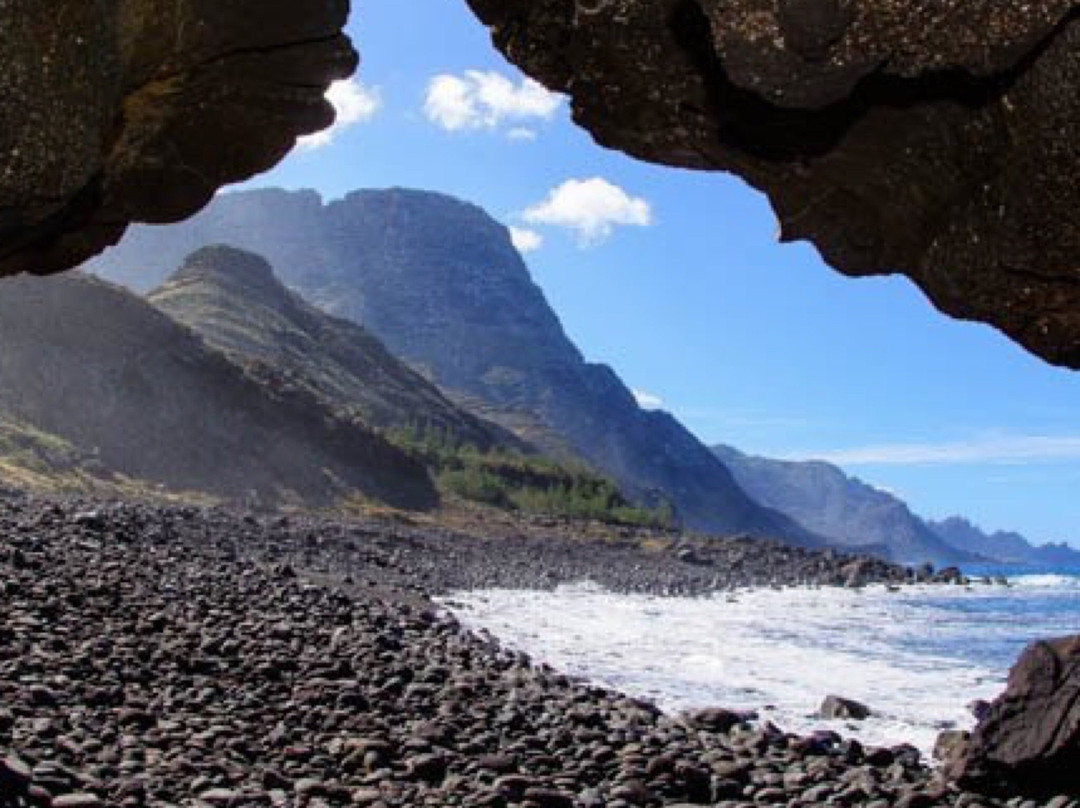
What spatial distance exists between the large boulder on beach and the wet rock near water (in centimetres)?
38

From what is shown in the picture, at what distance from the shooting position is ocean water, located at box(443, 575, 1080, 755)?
23406mm

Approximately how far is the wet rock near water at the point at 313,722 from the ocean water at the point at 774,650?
→ 10.3ft

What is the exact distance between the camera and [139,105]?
8.97 meters

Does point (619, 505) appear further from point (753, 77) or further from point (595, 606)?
point (753, 77)

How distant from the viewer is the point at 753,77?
751 centimetres

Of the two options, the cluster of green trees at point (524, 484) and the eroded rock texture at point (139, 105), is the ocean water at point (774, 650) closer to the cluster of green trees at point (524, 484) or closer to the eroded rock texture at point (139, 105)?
the eroded rock texture at point (139, 105)

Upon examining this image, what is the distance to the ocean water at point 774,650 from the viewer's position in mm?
23406

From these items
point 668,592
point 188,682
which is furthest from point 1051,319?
point 668,592

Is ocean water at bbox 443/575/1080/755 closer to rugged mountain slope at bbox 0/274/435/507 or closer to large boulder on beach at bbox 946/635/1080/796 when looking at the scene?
large boulder on beach at bbox 946/635/1080/796

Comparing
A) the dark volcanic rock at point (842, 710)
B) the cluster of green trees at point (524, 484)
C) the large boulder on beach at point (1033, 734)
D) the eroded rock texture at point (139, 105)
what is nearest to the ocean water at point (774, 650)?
the dark volcanic rock at point (842, 710)

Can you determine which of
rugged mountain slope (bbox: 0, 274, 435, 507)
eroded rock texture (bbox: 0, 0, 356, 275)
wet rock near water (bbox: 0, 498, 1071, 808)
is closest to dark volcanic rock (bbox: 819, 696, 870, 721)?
wet rock near water (bbox: 0, 498, 1071, 808)

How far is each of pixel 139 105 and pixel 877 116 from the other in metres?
5.62

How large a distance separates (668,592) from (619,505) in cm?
9621

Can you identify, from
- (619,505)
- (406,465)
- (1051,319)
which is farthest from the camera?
(619,505)
